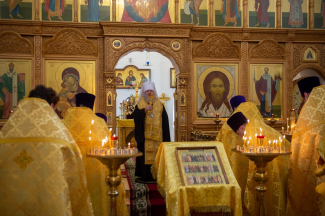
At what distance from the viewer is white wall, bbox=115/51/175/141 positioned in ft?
48.9

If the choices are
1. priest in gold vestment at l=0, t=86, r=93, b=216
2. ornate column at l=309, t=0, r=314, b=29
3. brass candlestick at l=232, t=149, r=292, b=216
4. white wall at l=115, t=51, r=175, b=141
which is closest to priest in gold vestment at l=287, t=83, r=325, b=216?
brass candlestick at l=232, t=149, r=292, b=216

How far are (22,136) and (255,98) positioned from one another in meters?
7.70

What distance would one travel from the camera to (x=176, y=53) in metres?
9.12

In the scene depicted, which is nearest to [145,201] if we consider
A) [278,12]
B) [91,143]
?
[91,143]

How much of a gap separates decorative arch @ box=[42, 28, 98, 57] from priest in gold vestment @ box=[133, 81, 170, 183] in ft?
8.96

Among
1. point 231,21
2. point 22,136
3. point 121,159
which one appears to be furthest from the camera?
point 231,21

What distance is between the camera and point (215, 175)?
3.88 metres

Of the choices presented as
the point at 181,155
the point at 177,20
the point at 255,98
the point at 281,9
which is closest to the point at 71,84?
the point at 177,20

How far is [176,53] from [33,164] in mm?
6771

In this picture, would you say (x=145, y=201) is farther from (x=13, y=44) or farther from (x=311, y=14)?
(x=311, y=14)

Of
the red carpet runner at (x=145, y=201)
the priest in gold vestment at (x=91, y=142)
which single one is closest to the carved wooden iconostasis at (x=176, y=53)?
the red carpet runner at (x=145, y=201)

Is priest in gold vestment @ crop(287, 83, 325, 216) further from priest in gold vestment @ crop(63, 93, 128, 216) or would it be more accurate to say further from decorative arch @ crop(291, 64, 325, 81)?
decorative arch @ crop(291, 64, 325, 81)

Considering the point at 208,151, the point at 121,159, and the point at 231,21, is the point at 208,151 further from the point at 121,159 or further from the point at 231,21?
the point at 231,21

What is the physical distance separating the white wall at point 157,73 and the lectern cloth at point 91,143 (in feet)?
34.5
